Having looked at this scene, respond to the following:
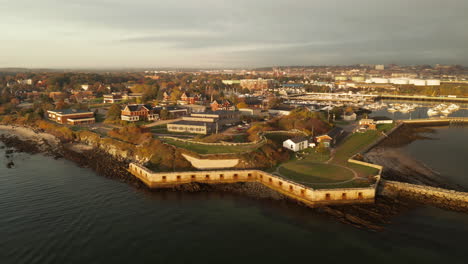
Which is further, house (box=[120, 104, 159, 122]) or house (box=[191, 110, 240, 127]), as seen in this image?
house (box=[120, 104, 159, 122])

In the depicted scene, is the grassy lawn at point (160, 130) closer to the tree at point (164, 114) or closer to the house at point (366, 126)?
the tree at point (164, 114)

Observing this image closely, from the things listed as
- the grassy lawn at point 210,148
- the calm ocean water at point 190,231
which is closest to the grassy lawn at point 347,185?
the calm ocean water at point 190,231

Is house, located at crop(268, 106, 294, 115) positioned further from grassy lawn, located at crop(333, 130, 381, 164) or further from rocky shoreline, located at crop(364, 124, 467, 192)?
rocky shoreline, located at crop(364, 124, 467, 192)

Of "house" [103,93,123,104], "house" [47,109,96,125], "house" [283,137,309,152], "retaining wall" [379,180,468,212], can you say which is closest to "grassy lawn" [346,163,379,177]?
"retaining wall" [379,180,468,212]

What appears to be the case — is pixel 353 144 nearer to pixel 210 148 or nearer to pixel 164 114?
pixel 210 148

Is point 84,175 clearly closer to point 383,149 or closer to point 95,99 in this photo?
point 383,149

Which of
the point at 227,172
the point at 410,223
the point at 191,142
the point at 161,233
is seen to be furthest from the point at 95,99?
the point at 410,223
